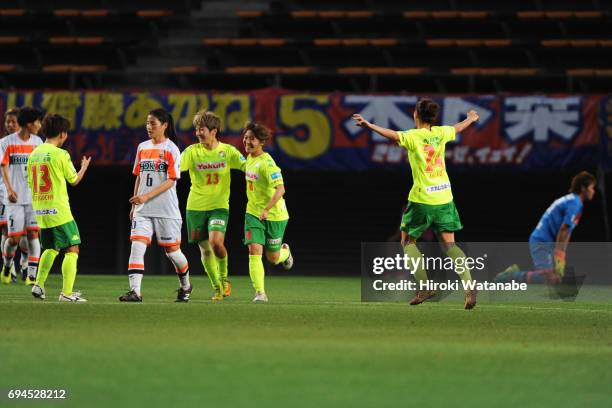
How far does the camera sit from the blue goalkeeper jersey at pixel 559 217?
1670cm

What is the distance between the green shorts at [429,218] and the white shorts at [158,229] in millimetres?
2511

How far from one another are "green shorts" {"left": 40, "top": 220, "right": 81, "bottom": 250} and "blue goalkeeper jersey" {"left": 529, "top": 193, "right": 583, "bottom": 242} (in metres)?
6.94

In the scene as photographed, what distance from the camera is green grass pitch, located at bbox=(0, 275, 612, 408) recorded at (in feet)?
22.0

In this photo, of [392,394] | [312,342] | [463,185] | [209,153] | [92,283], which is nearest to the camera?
[392,394]

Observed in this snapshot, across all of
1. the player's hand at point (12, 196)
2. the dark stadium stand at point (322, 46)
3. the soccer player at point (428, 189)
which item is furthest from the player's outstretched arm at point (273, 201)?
the dark stadium stand at point (322, 46)

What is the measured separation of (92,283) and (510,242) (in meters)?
8.84

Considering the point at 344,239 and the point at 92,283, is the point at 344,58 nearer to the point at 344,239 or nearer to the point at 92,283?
the point at 344,239

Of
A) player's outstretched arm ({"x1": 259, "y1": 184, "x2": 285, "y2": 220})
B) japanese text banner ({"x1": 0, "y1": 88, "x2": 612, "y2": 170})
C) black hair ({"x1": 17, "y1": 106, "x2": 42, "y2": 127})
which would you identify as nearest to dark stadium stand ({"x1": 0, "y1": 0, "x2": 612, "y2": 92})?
japanese text banner ({"x1": 0, "y1": 88, "x2": 612, "y2": 170})

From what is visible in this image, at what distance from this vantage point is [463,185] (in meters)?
25.0

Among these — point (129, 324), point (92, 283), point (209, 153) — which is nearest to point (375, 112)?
point (92, 283)

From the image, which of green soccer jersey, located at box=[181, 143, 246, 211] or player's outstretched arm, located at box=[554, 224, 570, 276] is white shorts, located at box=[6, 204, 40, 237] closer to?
green soccer jersey, located at box=[181, 143, 246, 211]

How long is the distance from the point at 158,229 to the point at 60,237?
1.06 metres

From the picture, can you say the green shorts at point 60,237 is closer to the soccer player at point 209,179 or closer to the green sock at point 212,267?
the soccer player at point 209,179
